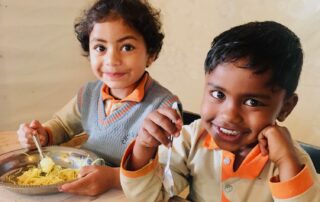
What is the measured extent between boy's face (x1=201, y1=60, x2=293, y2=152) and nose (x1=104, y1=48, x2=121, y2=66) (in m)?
0.37

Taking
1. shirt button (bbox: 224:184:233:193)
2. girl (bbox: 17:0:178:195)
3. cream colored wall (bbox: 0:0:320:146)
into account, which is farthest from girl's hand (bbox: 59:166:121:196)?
cream colored wall (bbox: 0:0:320:146)

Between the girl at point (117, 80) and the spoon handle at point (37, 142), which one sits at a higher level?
the girl at point (117, 80)

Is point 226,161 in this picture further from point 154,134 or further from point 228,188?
point 154,134

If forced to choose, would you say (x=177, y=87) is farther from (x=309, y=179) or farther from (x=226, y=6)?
(x=309, y=179)

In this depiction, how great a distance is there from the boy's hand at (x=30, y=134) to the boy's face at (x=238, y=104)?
1.84ft

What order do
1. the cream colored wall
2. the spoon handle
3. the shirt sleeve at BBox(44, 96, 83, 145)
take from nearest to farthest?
1. the spoon handle
2. the shirt sleeve at BBox(44, 96, 83, 145)
3. the cream colored wall

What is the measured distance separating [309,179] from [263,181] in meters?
0.13

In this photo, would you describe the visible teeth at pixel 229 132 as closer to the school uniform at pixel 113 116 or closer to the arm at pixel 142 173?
the arm at pixel 142 173

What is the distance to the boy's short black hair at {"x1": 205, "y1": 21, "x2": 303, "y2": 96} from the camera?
710mm

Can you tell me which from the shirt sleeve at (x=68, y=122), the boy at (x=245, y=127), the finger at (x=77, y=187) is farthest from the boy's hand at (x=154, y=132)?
the shirt sleeve at (x=68, y=122)

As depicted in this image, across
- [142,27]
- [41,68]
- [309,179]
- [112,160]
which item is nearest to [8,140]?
[112,160]

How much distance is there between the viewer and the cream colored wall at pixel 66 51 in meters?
1.95

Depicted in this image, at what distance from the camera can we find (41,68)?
235 centimetres

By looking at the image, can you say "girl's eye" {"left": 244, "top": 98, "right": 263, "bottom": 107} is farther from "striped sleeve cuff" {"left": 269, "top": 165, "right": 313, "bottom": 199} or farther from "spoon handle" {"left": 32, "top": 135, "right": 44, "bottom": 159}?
"spoon handle" {"left": 32, "top": 135, "right": 44, "bottom": 159}
